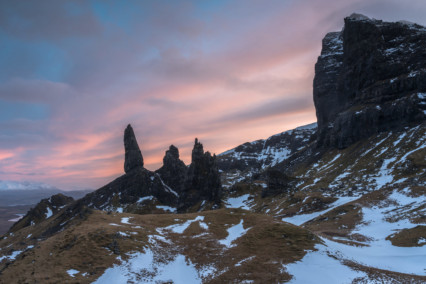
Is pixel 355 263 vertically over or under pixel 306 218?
over

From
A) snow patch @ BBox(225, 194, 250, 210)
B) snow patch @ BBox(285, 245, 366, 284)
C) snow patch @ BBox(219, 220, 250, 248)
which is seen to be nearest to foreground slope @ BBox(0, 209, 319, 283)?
snow patch @ BBox(219, 220, 250, 248)

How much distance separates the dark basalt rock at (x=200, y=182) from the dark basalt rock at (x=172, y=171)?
33.3 metres

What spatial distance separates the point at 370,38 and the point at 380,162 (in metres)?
119

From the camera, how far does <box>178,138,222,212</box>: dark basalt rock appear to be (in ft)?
476

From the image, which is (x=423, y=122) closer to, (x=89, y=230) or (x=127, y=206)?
(x=89, y=230)

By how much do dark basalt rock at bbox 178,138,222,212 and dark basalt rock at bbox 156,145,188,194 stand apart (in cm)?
3329

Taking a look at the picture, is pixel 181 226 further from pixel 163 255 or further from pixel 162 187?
pixel 162 187

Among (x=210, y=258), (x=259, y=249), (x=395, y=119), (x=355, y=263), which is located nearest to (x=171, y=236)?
(x=210, y=258)

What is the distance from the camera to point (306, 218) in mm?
84188

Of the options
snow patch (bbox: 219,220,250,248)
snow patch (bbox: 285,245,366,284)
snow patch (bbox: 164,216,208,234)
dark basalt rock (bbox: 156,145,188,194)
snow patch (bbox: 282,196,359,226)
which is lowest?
snow patch (bbox: 282,196,359,226)

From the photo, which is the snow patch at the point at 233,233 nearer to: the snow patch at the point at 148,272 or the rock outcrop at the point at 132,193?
the snow patch at the point at 148,272

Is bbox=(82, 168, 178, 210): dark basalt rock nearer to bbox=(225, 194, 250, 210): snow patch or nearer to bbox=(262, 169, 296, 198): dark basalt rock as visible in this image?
bbox=(225, 194, 250, 210): snow patch

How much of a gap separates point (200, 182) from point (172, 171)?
45785 mm

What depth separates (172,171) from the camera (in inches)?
7500
